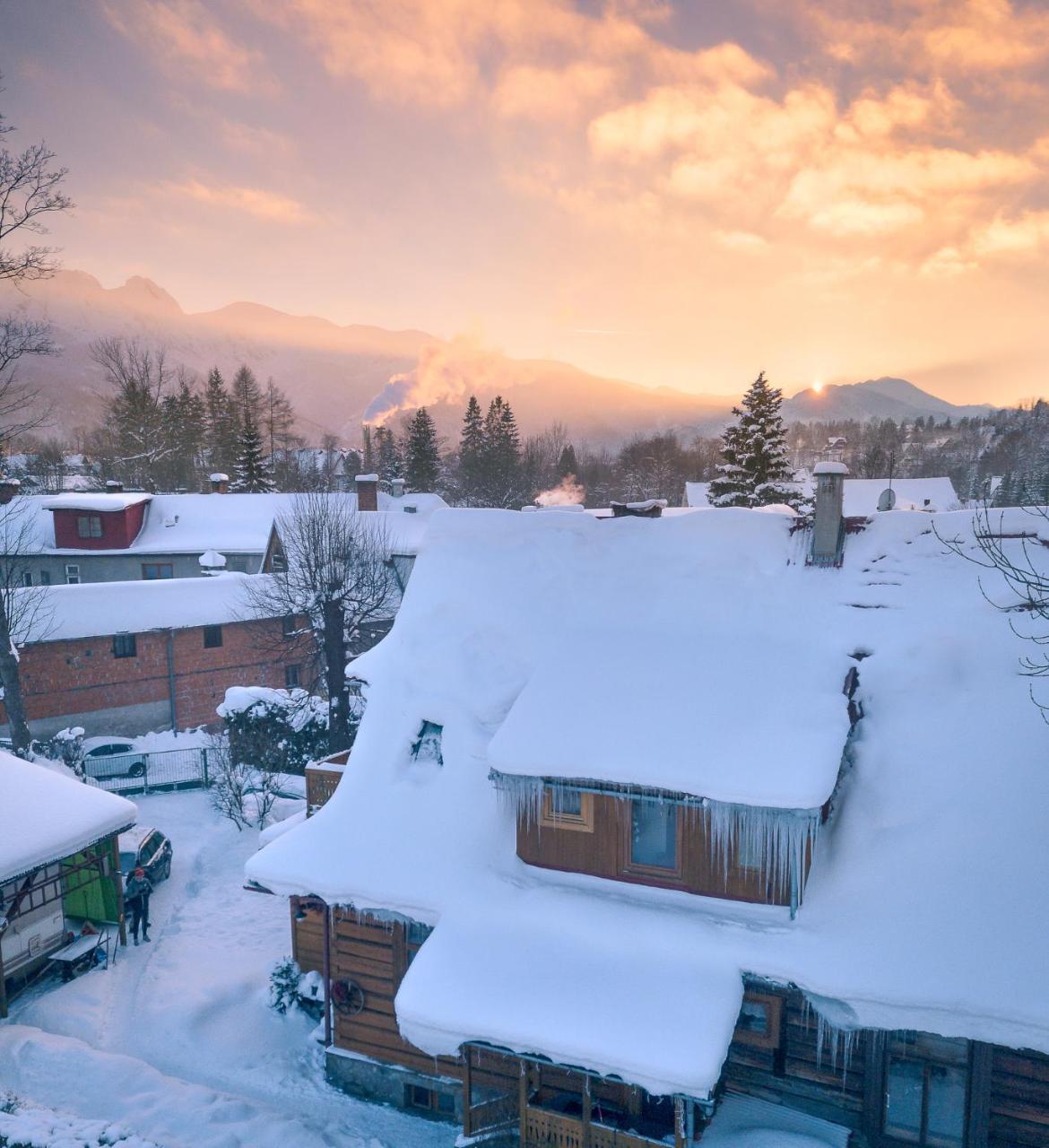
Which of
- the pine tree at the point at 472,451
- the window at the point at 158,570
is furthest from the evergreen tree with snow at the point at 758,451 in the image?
the pine tree at the point at 472,451

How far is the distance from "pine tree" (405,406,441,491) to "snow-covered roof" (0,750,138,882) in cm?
5525

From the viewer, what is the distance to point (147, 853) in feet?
55.7

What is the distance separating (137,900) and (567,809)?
35.3 feet

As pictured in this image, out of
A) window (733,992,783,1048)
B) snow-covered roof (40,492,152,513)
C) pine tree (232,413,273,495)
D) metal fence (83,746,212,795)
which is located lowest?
metal fence (83,746,212,795)

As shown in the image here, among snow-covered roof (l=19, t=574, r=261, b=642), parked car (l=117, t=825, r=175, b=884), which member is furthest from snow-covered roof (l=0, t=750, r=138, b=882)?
snow-covered roof (l=19, t=574, r=261, b=642)

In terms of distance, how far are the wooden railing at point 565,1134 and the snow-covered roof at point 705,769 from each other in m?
1.88

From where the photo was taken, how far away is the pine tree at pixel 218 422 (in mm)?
70312

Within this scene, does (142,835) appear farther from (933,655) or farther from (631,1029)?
(933,655)

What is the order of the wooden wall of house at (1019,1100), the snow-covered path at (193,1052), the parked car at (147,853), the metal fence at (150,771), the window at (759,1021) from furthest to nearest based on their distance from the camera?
the metal fence at (150,771)
the parked car at (147,853)
the snow-covered path at (193,1052)
the window at (759,1021)
the wooden wall of house at (1019,1100)

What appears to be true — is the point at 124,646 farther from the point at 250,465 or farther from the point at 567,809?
the point at 250,465

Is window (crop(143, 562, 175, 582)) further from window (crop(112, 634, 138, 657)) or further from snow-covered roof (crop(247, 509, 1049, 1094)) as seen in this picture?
snow-covered roof (crop(247, 509, 1049, 1094))

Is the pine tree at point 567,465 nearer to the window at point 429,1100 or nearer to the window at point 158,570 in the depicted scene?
the window at point 158,570

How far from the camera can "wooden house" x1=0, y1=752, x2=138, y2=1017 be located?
1288cm

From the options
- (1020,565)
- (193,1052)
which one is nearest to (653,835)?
(1020,565)
